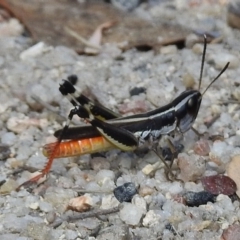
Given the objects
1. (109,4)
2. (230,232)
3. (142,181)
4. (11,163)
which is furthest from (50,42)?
(230,232)

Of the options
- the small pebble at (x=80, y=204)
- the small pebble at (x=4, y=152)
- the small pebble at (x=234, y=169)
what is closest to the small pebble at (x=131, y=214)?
the small pebble at (x=80, y=204)

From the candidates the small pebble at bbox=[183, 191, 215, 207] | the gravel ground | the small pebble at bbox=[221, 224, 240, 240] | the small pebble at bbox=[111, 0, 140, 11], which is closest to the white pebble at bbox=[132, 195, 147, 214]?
the gravel ground

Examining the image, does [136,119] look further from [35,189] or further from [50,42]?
[50,42]

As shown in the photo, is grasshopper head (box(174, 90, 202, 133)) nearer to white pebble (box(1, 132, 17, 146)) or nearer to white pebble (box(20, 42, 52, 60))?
white pebble (box(1, 132, 17, 146))

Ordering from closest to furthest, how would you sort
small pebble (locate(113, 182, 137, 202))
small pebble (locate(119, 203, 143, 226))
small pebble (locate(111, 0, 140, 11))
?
small pebble (locate(119, 203, 143, 226)) < small pebble (locate(113, 182, 137, 202)) < small pebble (locate(111, 0, 140, 11))

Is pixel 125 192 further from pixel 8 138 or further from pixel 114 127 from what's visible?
pixel 8 138

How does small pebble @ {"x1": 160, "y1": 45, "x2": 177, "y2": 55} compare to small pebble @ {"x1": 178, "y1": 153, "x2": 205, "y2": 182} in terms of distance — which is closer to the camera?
small pebble @ {"x1": 178, "y1": 153, "x2": 205, "y2": 182}

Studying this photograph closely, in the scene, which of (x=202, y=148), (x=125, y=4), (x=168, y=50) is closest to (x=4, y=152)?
(x=202, y=148)
